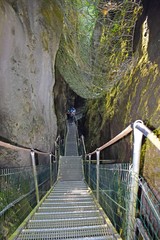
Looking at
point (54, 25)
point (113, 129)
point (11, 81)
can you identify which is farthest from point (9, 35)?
point (113, 129)

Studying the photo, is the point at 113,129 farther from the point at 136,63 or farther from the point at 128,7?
the point at 128,7

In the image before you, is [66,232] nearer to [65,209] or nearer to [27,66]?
[65,209]

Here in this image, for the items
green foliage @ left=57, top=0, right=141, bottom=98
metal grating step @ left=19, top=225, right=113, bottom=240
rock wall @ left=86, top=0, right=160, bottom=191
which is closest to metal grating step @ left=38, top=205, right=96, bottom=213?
metal grating step @ left=19, top=225, right=113, bottom=240

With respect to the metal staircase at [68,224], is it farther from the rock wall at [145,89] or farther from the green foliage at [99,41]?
the green foliage at [99,41]

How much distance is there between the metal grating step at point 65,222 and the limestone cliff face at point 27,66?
181 cm

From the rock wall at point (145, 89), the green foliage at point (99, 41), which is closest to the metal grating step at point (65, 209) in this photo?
the rock wall at point (145, 89)

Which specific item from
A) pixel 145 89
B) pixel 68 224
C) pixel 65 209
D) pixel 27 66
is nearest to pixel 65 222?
pixel 68 224

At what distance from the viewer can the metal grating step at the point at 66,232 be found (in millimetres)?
1825

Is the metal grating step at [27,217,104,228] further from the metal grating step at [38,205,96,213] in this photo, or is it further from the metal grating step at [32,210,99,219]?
the metal grating step at [38,205,96,213]

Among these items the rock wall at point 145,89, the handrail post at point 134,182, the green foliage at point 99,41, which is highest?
the green foliage at point 99,41

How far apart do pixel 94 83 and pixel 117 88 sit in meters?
0.67

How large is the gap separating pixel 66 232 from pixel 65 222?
0.29 m

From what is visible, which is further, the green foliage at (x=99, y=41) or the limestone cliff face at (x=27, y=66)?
the limestone cliff face at (x=27, y=66)

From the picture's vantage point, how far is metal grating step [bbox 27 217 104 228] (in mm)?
2100
